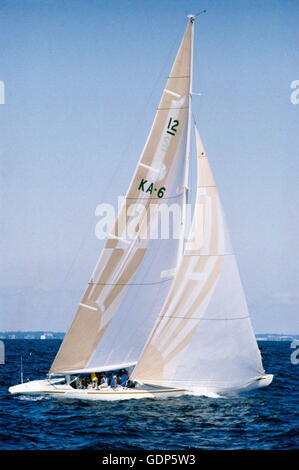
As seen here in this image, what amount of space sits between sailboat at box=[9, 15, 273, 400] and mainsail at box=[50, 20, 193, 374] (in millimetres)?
40

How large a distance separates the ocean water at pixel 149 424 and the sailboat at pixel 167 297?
3.08 ft

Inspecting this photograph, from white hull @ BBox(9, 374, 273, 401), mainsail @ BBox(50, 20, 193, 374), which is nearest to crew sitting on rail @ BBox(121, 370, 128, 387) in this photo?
mainsail @ BBox(50, 20, 193, 374)

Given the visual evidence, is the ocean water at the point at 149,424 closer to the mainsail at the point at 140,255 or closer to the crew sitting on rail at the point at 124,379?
the crew sitting on rail at the point at 124,379

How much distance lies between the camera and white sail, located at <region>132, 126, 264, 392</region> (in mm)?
27219

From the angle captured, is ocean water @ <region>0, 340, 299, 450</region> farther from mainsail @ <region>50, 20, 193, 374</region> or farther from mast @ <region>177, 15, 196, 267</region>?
mast @ <region>177, 15, 196, 267</region>

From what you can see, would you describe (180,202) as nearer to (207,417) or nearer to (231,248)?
(231,248)

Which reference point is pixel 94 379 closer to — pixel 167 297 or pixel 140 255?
pixel 167 297

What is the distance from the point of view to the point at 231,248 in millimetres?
27750

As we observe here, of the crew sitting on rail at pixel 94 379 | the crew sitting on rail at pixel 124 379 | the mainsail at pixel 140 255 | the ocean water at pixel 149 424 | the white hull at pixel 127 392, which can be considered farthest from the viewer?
the crew sitting on rail at pixel 124 379

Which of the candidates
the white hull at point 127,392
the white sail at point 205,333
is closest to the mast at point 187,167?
the white sail at point 205,333

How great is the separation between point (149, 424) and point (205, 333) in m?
4.96

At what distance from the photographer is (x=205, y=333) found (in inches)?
1071

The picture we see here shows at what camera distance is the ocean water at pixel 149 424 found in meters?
21.1

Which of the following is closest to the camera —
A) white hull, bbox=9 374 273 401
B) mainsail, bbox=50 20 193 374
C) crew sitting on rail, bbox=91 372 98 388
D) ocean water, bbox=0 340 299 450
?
ocean water, bbox=0 340 299 450
